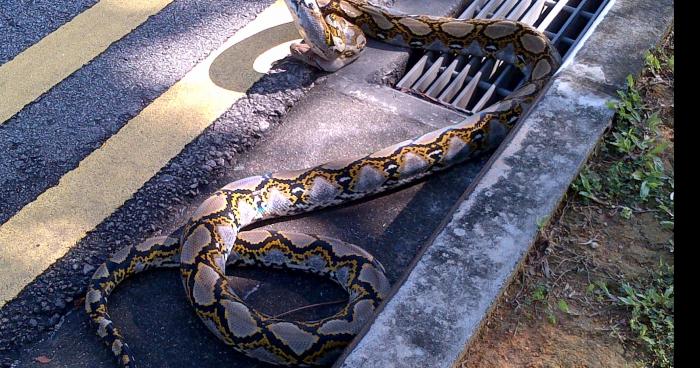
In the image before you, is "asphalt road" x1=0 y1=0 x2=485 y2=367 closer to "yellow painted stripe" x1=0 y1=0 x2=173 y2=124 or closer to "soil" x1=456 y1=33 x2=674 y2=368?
"yellow painted stripe" x1=0 y1=0 x2=173 y2=124

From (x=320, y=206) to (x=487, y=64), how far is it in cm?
207

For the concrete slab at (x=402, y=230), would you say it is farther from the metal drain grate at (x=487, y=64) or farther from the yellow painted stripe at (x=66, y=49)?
the yellow painted stripe at (x=66, y=49)

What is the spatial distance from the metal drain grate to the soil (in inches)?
62.4

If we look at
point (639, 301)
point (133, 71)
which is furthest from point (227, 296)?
point (133, 71)

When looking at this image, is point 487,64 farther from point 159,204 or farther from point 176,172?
point 159,204

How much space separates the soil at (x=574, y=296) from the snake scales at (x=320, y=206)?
0.72 m

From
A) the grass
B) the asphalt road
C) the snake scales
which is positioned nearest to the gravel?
the asphalt road

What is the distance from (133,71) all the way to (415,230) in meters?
2.52

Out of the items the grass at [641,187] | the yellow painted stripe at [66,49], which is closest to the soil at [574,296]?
the grass at [641,187]

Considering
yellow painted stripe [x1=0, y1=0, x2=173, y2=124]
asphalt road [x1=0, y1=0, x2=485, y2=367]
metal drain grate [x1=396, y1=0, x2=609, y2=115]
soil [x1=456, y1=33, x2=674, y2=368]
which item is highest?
yellow painted stripe [x1=0, y1=0, x2=173, y2=124]

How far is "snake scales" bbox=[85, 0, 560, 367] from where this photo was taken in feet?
12.0

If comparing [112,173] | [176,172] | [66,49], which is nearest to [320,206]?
[176,172]

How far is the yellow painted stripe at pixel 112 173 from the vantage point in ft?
13.8

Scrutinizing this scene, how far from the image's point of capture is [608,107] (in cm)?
451
